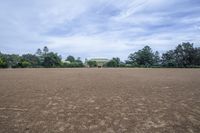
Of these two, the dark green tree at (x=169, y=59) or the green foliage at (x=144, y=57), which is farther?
the green foliage at (x=144, y=57)

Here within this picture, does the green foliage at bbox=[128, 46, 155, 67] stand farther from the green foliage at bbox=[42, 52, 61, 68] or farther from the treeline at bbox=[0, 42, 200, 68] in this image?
the green foliage at bbox=[42, 52, 61, 68]

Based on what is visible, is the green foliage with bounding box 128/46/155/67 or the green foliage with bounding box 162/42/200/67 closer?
the green foliage with bounding box 162/42/200/67

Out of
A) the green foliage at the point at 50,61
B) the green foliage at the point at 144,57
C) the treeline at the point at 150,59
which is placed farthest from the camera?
the green foliage at the point at 144,57

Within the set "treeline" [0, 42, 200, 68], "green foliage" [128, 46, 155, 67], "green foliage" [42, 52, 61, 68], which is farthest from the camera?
"green foliage" [128, 46, 155, 67]

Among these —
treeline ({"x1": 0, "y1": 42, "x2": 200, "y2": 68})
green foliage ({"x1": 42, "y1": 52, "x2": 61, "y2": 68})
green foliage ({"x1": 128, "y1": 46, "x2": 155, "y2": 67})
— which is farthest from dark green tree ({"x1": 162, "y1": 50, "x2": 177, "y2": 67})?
green foliage ({"x1": 42, "y1": 52, "x2": 61, "y2": 68})

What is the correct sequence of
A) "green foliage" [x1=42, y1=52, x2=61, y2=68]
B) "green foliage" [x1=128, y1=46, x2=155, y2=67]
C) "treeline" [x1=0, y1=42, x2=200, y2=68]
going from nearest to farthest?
1. "treeline" [x1=0, y1=42, x2=200, y2=68]
2. "green foliage" [x1=42, y1=52, x2=61, y2=68]
3. "green foliage" [x1=128, y1=46, x2=155, y2=67]

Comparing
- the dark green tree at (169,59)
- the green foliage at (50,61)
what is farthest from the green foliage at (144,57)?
the green foliage at (50,61)

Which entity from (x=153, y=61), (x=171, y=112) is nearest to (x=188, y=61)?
(x=153, y=61)

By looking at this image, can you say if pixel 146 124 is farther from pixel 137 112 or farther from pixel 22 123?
pixel 22 123

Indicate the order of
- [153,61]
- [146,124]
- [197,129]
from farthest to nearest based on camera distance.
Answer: [153,61] → [146,124] → [197,129]

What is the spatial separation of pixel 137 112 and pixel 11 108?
388 centimetres

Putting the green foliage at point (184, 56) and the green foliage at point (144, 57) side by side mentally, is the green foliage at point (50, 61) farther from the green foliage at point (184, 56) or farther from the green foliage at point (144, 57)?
the green foliage at point (184, 56)

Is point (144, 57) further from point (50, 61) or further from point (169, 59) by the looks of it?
point (50, 61)

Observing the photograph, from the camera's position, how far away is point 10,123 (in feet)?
14.7
